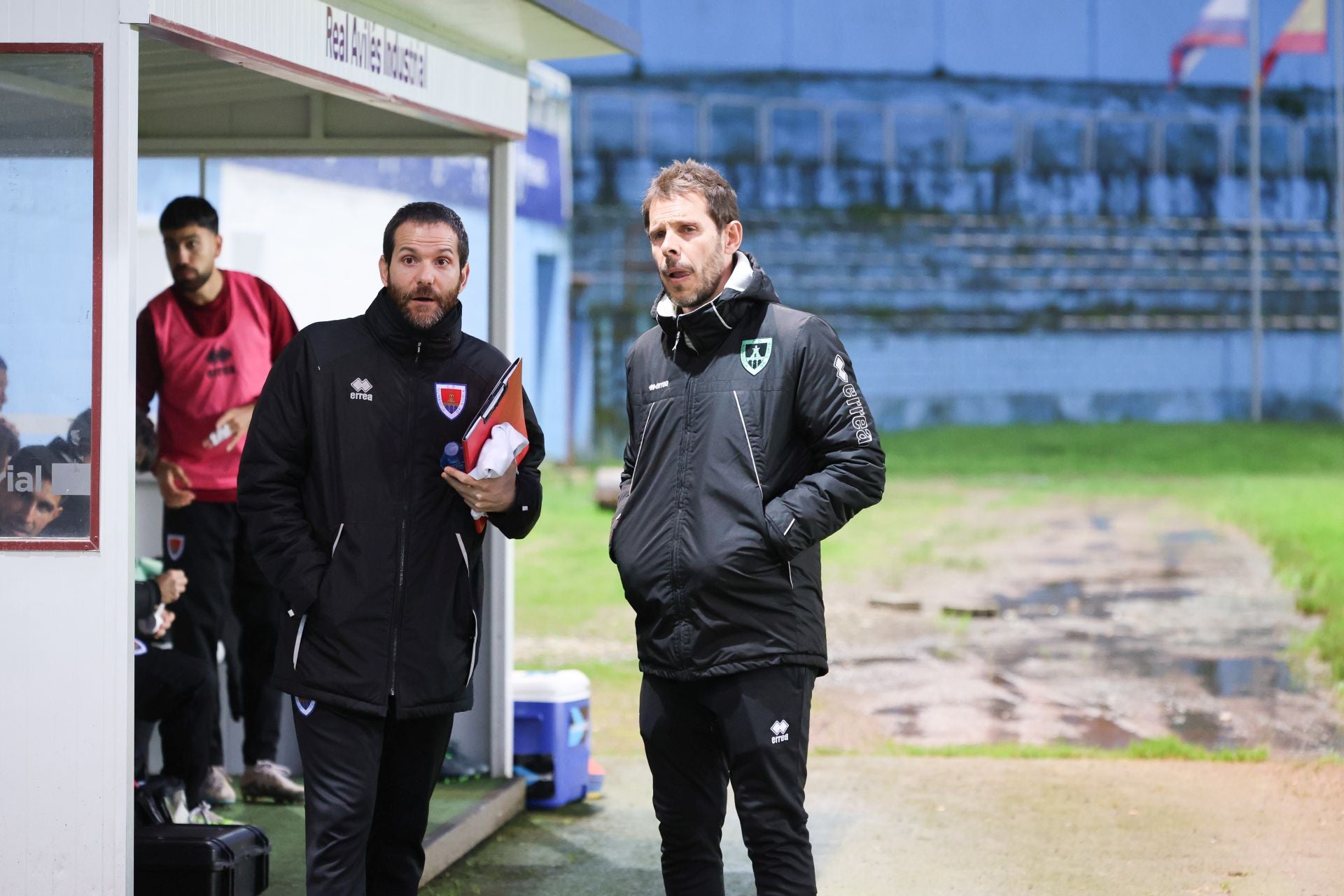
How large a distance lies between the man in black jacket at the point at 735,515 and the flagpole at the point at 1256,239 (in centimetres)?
3107

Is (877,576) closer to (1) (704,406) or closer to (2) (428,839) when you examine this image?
(2) (428,839)

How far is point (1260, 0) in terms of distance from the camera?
35.0 meters

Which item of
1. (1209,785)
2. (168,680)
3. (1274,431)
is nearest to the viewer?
(168,680)

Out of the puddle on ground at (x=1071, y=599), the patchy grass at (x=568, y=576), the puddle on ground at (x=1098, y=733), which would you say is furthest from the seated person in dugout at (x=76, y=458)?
the puddle on ground at (x=1071, y=599)

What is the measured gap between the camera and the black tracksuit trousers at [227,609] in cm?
639

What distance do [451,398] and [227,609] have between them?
101 inches

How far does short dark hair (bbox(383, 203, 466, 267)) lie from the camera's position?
430 cm

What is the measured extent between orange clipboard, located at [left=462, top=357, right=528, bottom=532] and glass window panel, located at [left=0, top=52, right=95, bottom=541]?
1.02 meters

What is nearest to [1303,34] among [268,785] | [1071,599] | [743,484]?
[1071,599]

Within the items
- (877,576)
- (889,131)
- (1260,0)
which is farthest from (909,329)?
(877,576)

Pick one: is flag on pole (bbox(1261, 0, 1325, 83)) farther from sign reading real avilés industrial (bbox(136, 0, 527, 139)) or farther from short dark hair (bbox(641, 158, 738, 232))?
short dark hair (bbox(641, 158, 738, 232))

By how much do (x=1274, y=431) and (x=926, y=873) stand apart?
26.8m

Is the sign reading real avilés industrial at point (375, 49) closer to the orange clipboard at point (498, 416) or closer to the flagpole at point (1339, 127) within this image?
the orange clipboard at point (498, 416)

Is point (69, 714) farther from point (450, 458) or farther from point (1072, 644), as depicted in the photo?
point (1072, 644)
